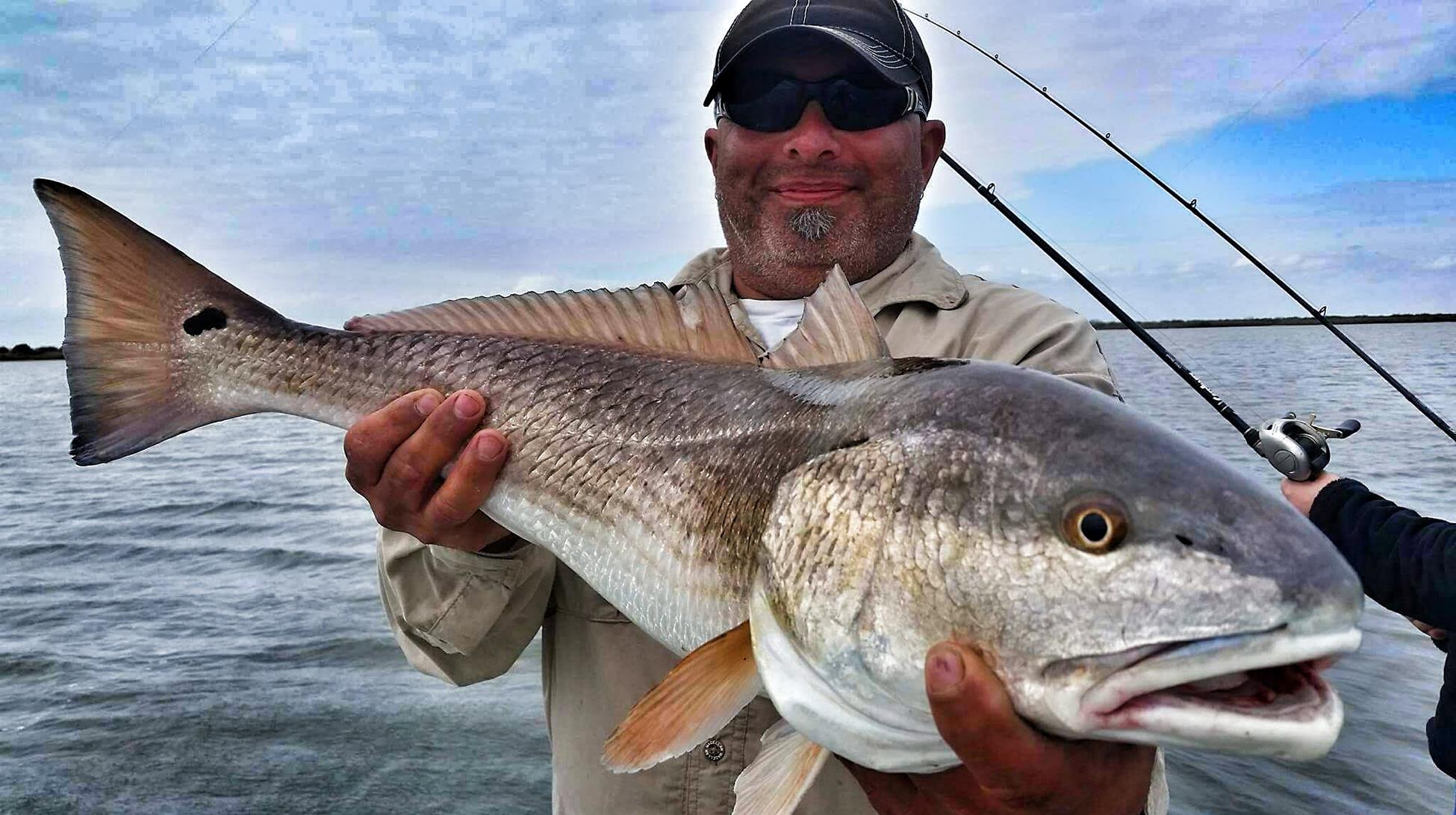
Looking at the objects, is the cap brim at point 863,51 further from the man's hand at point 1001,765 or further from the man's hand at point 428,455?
the man's hand at point 1001,765

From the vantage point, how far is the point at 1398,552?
11.7 feet

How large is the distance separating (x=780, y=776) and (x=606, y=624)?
974 mm

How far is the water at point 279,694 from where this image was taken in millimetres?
5848

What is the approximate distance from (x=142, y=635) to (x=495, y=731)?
14.8 ft

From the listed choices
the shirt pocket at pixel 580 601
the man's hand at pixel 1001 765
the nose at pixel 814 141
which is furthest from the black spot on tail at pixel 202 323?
the man's hand at pixel 1001 765

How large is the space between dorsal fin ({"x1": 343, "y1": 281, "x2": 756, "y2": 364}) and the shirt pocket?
0.70 m

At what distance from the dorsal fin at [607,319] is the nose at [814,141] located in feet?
3.16

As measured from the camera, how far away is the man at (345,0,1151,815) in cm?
176

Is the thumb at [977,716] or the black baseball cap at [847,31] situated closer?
the thumb at [977,716]

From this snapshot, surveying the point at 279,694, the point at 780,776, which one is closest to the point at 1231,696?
the point at 780,776

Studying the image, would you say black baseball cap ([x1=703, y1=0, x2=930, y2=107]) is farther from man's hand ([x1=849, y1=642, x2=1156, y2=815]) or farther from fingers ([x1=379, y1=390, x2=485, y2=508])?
man's hand ([x1=849, y1=642, x2=1156, y2=815])

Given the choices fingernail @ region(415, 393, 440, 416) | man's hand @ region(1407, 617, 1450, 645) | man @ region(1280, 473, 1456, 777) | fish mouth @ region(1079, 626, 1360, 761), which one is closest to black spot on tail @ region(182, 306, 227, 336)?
fingernail @ region(415, 393, 440, 416)

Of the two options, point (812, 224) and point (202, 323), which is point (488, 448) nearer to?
point (202, 323)

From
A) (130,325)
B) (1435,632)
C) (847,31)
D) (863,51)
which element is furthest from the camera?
(1435,632)
